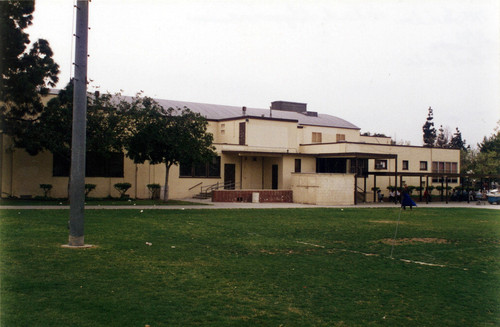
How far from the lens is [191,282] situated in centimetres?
895

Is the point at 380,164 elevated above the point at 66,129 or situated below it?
below

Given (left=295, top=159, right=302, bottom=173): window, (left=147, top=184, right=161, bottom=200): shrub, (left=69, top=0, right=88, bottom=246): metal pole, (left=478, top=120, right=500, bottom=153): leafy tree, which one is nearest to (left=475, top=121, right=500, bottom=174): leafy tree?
(left=478, top=120, right=500, bottom=153): leafy tree

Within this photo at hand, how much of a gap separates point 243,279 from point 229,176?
111 ft

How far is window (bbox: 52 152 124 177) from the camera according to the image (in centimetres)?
3588

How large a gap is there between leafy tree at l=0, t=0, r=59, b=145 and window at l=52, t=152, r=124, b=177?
4.15 m

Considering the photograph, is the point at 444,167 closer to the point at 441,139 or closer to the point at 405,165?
the point at 405,165

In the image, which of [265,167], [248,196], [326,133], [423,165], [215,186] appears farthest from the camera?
Result: [326,133]

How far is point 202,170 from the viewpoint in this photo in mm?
41750

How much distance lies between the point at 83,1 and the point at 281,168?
31657mm

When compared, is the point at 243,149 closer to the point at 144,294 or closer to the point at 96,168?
the point at 96,168

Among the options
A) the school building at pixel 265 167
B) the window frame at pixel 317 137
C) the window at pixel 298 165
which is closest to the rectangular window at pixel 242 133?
the school building at pixel 265 167

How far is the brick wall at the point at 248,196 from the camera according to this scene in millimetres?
37263

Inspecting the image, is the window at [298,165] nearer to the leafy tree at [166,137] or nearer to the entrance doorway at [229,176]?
the entrance doorway at [229,176]

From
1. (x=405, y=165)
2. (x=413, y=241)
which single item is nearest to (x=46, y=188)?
(x=413, y=241)
